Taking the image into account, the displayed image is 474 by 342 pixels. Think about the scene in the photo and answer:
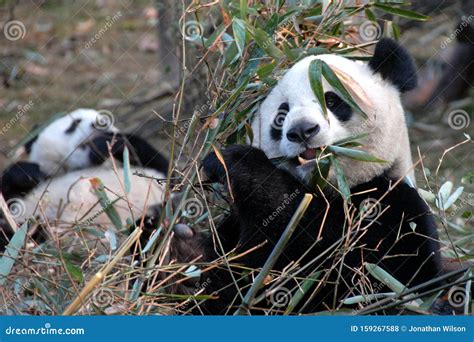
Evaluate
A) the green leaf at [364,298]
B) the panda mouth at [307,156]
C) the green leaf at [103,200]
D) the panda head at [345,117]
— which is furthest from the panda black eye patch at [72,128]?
the green leaf at [364,298]

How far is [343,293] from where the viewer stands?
10.5 ft

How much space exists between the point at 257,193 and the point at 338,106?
18.8 inches

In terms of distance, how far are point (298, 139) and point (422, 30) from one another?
4634 mm

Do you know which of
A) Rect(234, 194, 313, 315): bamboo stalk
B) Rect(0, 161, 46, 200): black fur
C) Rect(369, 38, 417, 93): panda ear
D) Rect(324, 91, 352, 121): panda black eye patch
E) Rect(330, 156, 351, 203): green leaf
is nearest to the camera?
Rect(234, 194, 313, 315): bamboo stalk

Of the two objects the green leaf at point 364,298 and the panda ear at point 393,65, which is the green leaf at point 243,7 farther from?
the green leaf at point 364,298

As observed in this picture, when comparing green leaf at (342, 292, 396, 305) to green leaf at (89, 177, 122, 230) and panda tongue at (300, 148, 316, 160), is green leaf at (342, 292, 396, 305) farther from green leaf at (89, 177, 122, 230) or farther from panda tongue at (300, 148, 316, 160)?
green leaf at (89, 177, 122, 230)

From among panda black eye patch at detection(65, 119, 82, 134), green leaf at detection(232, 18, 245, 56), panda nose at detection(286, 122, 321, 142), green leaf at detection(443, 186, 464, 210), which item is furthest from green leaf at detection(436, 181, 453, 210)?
panda black eye patch at detection(65, 119, 82, 134)

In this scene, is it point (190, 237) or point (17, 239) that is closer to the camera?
point (17, 239)

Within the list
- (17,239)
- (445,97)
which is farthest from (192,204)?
(445,97)

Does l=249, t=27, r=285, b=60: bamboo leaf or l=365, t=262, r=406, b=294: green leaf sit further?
l=249, t=27, r=285, b=60: bamboo leaf

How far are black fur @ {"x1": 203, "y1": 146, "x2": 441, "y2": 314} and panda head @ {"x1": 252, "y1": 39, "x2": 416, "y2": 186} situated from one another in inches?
4.6

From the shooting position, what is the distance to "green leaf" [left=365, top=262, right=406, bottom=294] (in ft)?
9.60

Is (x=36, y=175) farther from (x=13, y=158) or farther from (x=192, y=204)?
(x=192, y=204)

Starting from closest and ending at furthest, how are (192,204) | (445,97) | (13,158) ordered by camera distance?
1. (192,204)
2. (13,158)
3. (445,97)
